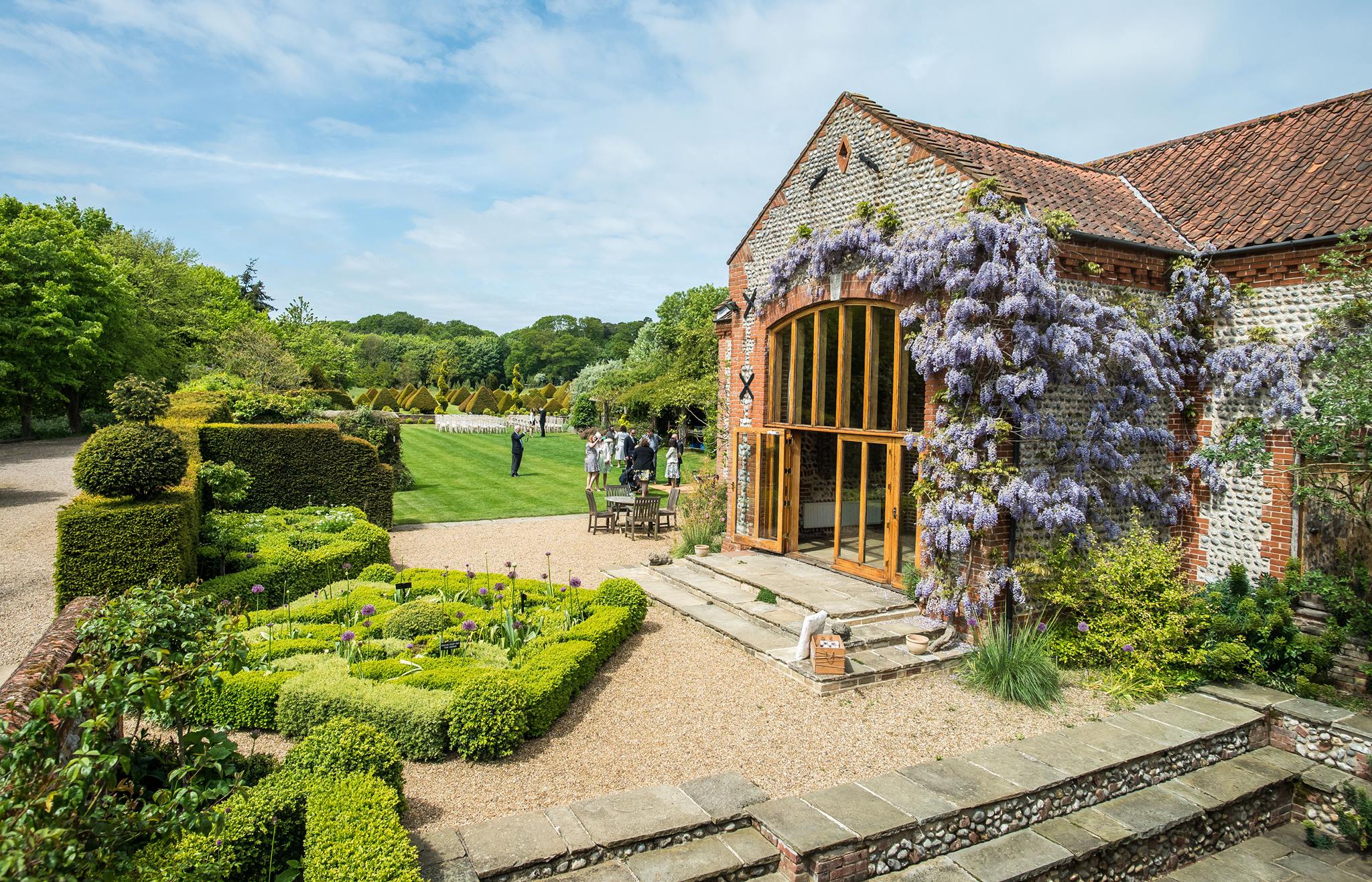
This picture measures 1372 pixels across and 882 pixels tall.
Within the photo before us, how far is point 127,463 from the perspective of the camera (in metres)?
9.00

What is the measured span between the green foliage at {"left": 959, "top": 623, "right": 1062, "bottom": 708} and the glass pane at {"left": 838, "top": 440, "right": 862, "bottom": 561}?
112 inches

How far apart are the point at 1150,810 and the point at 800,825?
10.2 ft

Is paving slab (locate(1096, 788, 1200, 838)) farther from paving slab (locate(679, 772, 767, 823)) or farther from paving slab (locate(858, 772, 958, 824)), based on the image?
paving slab (locate(679, 772, 767, 823))

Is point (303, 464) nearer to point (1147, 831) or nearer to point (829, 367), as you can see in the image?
point (829, 367)

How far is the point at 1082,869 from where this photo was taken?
18.8 ft

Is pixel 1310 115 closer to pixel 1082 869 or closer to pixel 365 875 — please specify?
pixel 1082 869

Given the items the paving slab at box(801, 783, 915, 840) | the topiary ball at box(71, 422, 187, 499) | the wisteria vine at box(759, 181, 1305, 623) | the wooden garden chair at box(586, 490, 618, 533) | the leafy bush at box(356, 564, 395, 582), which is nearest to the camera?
the paving slab at box(801, 783, 915, 840)

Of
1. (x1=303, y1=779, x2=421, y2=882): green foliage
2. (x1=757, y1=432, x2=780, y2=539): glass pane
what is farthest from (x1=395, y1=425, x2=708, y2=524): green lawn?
(x1=303, y1=779, x2=421, y2=882): green foliage

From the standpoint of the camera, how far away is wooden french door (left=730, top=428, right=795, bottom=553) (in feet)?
39.9

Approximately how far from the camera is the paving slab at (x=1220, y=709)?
7469mm

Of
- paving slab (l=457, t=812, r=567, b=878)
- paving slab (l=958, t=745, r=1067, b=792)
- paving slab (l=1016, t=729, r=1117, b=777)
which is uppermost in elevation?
paving slab (l=457, t=812, r=567, b=878)

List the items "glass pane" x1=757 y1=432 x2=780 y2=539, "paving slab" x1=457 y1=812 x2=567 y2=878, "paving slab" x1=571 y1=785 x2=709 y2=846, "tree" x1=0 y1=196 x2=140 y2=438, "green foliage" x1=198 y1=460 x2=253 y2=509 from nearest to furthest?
"paving slab" x1=457 y1=812 x2=567 y2=878 → "paving slab" x1=571 y1=785 x2=709 y2=846 → "glass pane" x1=757 y1=432 x2=780 y2=539 → "green foliage" x1=198 y1=460 x2=253 y2=509 → "tree" x1=0 y1=196 x2=140 y2=438

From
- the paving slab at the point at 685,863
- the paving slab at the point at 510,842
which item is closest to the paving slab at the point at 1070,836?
the paving slab at the point at 685,863

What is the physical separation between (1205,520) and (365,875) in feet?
34.8
